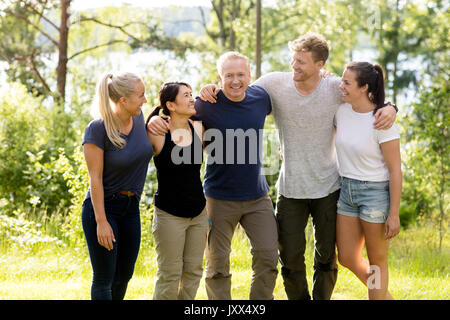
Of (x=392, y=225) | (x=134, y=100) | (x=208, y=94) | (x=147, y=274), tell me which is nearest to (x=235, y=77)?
(x=208, y=94)

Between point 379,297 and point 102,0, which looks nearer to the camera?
point 379,297

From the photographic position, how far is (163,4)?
22.9 metres

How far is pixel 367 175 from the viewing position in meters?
3.59

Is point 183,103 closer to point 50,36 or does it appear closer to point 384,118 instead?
point 384,118

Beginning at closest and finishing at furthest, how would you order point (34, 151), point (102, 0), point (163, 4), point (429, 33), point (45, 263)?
point (45, 263) < point (34, 151) < point (102, 0) < point (429, 33) < point (163, 4)

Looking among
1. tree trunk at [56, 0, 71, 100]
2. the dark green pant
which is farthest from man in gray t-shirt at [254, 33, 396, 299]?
tree trunk at [56, 0, 71, 100]

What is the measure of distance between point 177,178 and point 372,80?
4.78 ft

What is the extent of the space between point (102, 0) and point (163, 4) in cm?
401

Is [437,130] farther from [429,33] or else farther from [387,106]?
[429,33]

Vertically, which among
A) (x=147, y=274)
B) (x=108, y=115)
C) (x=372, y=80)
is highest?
(x=372, y=80)

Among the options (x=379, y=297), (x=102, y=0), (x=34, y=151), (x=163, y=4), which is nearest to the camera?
(x=379, y=297)

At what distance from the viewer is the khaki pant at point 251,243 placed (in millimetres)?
3764

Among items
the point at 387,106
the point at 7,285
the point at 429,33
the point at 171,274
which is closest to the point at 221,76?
the point at 387,106

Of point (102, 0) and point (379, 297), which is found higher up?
point (102, 0)
